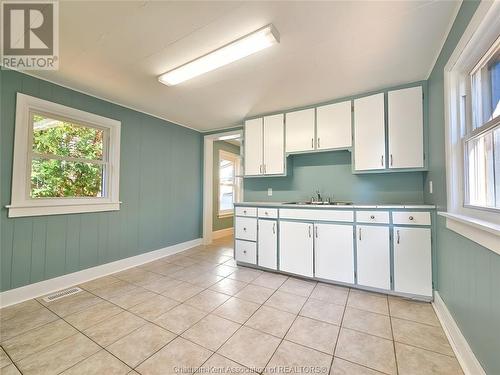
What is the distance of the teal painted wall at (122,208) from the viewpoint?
2186 mm

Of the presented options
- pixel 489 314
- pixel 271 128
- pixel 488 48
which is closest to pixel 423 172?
pixel 488 48

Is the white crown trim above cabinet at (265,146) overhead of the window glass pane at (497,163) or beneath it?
overhead

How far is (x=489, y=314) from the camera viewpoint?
1.14 meters

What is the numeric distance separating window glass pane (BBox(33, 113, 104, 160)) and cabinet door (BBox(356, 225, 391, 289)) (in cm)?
367

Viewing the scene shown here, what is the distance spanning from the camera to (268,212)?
10.1ft

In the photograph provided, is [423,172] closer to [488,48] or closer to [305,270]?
[488,48]

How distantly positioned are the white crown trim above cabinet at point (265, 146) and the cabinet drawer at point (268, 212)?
0.62 metres

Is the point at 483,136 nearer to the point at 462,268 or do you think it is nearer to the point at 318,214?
the point at 462,268

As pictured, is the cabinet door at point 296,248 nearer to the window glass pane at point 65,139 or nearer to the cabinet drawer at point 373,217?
the cabinet drawer at point 373,217

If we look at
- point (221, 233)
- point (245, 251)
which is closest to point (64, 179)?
point (245, 251)

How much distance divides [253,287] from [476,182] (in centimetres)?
229

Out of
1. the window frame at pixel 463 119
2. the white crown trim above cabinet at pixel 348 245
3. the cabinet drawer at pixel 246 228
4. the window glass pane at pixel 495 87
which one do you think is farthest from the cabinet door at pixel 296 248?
the window glass pane at pixel 495 87

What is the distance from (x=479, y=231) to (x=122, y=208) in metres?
3.82

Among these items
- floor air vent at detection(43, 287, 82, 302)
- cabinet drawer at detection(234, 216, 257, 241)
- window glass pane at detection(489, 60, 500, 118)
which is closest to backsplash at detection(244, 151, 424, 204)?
cabinet drawer at detection(234, 216, 257, 241)
